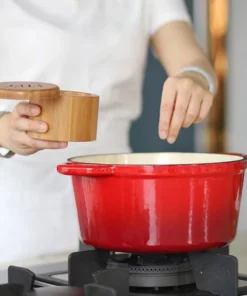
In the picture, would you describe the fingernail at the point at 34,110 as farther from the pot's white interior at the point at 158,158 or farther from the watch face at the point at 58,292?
the watch face at the point at 58,292

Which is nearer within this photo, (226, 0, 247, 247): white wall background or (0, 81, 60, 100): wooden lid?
(0, 81, 60, 100): wooden lid

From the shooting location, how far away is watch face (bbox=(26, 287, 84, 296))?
739 mm

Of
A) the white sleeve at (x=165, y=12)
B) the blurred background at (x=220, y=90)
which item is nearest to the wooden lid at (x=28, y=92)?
the white sleeve at (x=165, y=12)

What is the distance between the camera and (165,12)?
57.1 inches

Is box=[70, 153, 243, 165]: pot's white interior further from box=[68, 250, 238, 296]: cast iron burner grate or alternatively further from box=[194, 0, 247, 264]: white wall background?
box=[194, 0, 247, 264]: white wall background

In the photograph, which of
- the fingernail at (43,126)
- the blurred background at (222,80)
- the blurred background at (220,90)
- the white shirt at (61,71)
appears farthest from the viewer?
the blurred background at (222,80)

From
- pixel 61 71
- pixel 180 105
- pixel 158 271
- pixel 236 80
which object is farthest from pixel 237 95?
pixel 158 271

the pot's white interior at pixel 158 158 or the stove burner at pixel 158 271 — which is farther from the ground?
the pot's white interior at pixel 158 158

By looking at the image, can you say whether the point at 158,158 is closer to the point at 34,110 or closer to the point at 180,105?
the point at 180,105

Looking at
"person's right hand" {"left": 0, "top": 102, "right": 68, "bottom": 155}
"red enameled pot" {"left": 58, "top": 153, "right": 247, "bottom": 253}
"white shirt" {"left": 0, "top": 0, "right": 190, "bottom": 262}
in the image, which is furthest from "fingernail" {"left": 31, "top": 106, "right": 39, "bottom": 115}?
"white shirt" {"left": 0, "top": 0, "right": 190, "bottom": 262}

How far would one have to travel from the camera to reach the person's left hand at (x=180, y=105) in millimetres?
994

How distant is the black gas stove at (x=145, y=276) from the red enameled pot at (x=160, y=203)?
0.08 ft

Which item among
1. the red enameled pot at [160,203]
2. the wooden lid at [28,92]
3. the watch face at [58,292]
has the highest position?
the wooden lid at [28,92]

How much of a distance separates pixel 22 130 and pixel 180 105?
248mm
